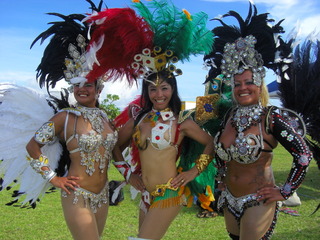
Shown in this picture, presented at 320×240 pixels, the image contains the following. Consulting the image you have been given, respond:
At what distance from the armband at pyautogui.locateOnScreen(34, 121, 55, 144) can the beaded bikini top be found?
1482 mm

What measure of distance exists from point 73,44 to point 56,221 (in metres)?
3.78

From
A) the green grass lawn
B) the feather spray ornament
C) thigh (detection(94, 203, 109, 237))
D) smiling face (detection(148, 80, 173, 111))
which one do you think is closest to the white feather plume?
thigh (detection(94, 203, 109, 237))

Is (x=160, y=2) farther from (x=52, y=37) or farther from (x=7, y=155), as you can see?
(x=7, y=155)

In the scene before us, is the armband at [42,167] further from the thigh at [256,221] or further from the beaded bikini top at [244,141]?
the thigh at [256,221]

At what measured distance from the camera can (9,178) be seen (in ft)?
11.4

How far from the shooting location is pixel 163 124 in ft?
10.6

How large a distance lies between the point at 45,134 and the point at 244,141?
1.74 metres

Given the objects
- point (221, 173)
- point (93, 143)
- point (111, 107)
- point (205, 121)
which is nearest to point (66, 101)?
point (93, 143)

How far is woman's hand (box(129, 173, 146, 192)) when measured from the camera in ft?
10.9

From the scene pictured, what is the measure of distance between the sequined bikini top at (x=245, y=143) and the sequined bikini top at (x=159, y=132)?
45 centimetres

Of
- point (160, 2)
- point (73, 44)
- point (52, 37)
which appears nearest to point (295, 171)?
point (160, 2)

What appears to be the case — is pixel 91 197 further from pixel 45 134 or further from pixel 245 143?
pixel 245 143

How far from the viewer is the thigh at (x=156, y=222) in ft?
9.62

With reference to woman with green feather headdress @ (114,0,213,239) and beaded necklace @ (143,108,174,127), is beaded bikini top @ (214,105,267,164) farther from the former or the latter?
beaded necklace @ (143,108,174,127)
